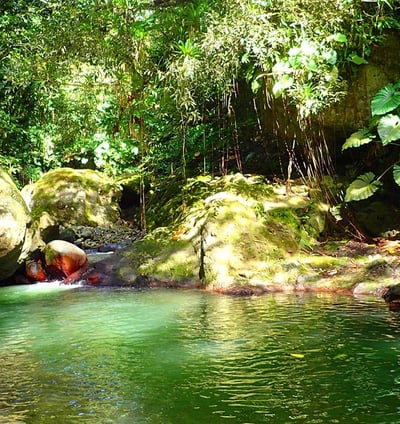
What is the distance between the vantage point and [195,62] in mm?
8070

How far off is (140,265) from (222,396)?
4.91 metres

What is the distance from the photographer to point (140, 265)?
7.86m

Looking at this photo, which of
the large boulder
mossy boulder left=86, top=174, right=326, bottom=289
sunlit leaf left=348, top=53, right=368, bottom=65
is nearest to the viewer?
mossy boulder left=86, top=174, right=326, bottom=289

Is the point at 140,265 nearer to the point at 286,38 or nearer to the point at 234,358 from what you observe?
the point at 286,38

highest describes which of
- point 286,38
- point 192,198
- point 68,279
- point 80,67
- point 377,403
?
point 80,67

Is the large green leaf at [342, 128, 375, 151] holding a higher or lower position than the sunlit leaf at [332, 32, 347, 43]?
lower

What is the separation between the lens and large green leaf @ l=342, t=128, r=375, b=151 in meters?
8.09

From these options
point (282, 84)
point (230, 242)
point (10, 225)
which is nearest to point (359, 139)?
point (282, 84)

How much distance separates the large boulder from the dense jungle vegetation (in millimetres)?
2370

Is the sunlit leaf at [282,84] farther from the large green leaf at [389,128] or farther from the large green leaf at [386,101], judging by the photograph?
the large green leaf at [389,128]

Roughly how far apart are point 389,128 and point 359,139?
0.69 metres

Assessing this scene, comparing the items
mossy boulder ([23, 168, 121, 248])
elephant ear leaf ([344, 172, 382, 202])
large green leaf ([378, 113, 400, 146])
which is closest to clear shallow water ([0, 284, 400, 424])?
elephant ear leaf ([344, 172, 382, 202])

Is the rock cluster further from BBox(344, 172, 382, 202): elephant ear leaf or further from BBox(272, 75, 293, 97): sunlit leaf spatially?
BBox(344, 172, 382, 202): elephant ear leaf

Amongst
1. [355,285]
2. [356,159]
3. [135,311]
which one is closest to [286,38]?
[356,159]
